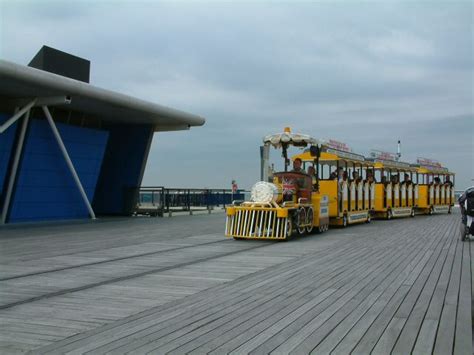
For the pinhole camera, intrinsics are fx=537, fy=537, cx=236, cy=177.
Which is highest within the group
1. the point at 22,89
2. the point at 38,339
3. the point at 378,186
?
the point at 22,89

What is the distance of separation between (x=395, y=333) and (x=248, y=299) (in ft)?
6.58

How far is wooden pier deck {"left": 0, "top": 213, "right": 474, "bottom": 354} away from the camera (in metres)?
4.70

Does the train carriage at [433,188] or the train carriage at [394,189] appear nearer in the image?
the train carriage at [394,189]

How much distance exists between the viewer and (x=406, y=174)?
27.0m

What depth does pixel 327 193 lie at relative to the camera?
697 inches

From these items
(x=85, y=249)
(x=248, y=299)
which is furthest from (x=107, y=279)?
(x=85, y=249)

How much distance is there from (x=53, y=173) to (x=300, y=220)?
414 inches

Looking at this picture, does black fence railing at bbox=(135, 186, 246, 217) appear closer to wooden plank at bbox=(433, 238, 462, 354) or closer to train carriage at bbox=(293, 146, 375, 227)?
train carriage at bbox=(293, 146, 375, 227)

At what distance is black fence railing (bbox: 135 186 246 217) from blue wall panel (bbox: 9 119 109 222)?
364 cm

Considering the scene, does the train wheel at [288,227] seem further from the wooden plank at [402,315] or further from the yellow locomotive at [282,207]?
the wooden plank at [402,315]

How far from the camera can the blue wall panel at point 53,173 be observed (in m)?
19.1

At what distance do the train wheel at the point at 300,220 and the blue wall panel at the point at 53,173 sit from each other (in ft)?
33.8

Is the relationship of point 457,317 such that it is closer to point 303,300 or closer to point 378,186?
point 303,300

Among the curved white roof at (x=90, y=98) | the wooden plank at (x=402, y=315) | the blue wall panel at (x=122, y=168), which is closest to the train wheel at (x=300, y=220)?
the wooden plank at (x=402, y=315)
